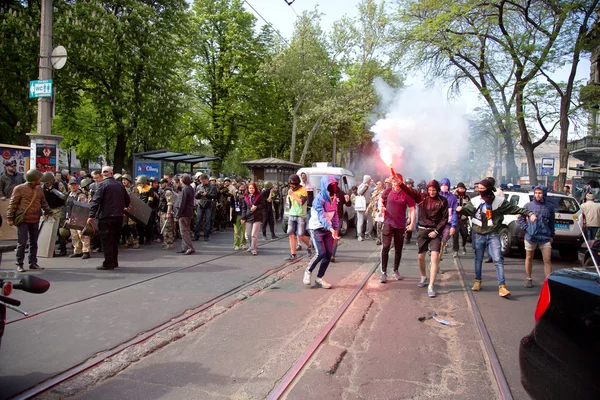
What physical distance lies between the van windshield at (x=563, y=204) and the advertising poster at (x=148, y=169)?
41.5ft

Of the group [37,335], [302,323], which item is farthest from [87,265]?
[302,323]

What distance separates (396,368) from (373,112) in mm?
26585

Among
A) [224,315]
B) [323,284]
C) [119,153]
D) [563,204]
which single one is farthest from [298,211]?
[119,153]

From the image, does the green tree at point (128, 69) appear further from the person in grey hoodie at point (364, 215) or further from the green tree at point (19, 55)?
the person in grey hoodie at point (364, 215)

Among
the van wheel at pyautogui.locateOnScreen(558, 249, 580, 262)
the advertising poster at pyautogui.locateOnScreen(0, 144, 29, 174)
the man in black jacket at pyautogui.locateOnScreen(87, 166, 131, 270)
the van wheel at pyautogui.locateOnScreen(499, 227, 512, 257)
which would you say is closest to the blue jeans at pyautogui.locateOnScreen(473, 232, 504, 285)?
the van wheel at pyautogui.locateOnScreen(499, 227, 512, 257)

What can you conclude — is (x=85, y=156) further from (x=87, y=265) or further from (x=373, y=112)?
(x=87, y=265)

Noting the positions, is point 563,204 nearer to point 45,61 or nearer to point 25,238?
point 25,238

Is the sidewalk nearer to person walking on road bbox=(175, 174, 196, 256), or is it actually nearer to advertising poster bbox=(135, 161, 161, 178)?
person walking on road bbox=(175, 174, 196, 256)

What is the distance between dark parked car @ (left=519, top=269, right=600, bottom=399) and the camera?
2.56 meters

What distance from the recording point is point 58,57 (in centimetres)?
1054

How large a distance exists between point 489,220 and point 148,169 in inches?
518

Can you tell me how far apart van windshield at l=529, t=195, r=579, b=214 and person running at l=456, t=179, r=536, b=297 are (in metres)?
4.84

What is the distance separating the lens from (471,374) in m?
4.23

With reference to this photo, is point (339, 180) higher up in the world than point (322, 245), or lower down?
higher up
